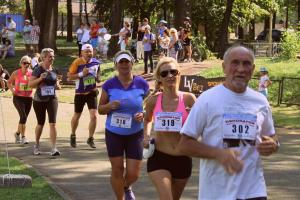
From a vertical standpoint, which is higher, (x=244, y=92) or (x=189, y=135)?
(x=244, y=92)

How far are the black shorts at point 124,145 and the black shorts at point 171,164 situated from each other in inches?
42.2

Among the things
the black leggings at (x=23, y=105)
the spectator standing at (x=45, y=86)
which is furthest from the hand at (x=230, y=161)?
the black leggings at (x=23, y=105)

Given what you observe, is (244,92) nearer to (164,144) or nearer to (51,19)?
(164,144)

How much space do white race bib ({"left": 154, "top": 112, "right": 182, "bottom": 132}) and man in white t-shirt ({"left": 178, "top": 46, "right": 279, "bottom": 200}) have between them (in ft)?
6.29

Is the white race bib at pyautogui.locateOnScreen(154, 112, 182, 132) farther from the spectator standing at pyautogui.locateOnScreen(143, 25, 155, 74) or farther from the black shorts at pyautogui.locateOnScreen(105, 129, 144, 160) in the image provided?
the spectator standing at pyautogui.locateOnScreen(143, 25, 155, 74)

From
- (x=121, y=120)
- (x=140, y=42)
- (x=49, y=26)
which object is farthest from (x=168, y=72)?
(x=49, y=26)

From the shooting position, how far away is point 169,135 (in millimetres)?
6355

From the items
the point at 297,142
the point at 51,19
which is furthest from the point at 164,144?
the point at 51,19

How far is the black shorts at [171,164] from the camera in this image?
20.4 feet

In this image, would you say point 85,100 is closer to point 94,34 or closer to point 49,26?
point 94,34

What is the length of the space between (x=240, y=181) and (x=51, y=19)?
98.0 feet

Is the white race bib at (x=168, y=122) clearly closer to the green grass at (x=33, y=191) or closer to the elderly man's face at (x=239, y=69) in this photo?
the elderly man's face at (x=239, y=69)

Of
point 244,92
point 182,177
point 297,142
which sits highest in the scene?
point 244,92

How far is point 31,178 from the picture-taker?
919 centimetres
